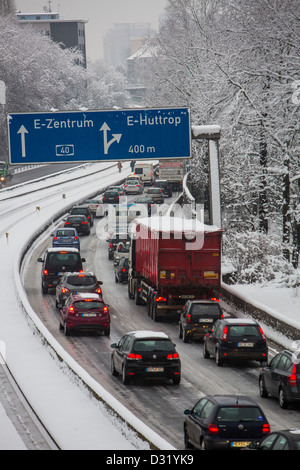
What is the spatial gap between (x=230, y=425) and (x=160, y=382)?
8.92 m

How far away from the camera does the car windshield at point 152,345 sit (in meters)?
23.9

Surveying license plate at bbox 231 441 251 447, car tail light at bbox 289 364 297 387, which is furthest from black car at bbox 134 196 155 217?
license plate at bbox 231 441 251 447

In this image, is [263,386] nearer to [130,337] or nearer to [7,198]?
[130,337]

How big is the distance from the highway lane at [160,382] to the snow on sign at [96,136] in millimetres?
6123

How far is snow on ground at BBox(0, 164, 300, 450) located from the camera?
18125 mm

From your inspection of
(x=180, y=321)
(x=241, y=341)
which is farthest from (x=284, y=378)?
(x=180, y=321)

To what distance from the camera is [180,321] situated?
31.5m

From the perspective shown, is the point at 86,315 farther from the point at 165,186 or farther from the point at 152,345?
the point at 165,186

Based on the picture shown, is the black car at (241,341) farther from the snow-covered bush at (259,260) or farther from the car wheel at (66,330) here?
the snow-covered bush at (259,260)

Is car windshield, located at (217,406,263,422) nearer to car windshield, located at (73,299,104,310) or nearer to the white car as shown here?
car windshield, located at (73,299,104,310)

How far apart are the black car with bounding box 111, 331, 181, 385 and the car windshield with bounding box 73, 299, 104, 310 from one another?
7272mm
